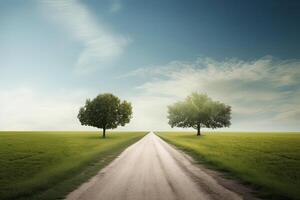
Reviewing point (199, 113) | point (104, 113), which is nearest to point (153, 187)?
point (104, 113)

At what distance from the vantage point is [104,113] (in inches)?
3543

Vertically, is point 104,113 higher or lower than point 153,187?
higher

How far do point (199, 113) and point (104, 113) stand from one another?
111ft

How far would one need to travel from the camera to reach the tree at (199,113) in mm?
106375

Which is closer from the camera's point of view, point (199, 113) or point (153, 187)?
point (153, 187)

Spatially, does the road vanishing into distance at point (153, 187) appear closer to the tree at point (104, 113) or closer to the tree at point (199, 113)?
the tree at point (104, 113)

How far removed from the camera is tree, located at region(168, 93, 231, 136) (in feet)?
349

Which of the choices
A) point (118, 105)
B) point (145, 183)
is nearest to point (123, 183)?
point (145, 183)

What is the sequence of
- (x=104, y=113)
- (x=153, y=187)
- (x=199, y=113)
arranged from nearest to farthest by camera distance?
1. (x=153, y=187)
2. (x=104, y=113)
3. (x=199, y=113)

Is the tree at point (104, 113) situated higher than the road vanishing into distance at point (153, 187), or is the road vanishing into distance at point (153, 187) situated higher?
the tree at point (104, 113)

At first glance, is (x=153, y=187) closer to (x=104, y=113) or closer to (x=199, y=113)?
(x=104, y=113)

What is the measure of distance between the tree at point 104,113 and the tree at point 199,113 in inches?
910

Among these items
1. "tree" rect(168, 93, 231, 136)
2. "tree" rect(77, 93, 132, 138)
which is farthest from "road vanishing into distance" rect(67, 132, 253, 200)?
"tree" rect(168, 93, 231, 136)

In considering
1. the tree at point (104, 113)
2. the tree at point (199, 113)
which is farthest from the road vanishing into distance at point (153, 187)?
the tree at point (199, 113)
